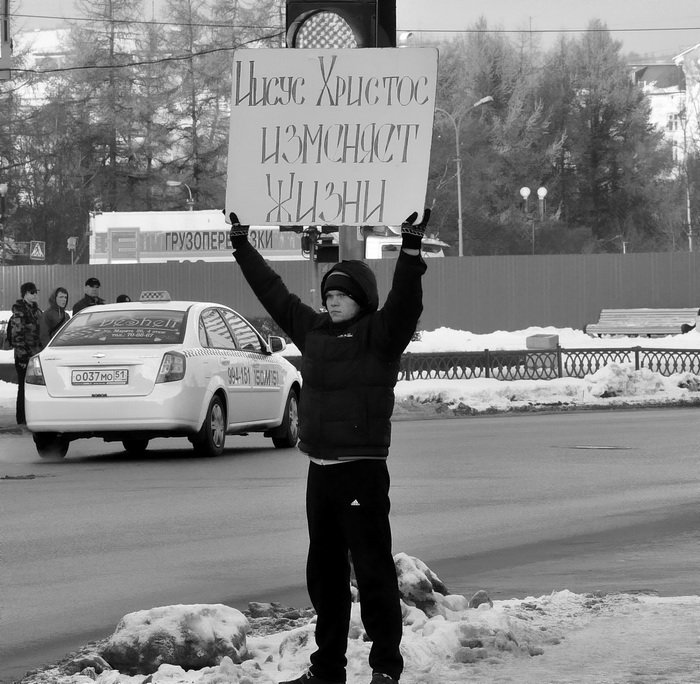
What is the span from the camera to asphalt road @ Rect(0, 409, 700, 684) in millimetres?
8094

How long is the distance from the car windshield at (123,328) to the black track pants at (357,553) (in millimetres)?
10106

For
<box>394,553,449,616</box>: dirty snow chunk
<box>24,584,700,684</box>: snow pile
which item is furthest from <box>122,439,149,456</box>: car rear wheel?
<box>24,584,700,684</box>: snow pile

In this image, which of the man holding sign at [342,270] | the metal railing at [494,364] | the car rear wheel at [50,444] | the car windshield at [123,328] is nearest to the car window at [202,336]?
the car windshield at [123,328]

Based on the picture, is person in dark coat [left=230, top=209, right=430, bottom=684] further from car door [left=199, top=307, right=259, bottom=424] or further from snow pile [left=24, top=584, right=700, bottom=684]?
car door [left=199, top=307, right=259, bottom=424]

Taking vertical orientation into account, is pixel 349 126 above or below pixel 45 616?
above

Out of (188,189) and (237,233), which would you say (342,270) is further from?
(188,189)

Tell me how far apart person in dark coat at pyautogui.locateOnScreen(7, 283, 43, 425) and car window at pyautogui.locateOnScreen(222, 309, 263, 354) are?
3.63 m

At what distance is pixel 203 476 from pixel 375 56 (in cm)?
810

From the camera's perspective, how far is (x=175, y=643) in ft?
19.5

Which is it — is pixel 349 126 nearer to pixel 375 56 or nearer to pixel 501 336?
pixel 375 56

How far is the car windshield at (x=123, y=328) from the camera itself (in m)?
15.6

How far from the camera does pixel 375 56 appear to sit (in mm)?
6387

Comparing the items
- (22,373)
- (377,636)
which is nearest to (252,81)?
(377,636)

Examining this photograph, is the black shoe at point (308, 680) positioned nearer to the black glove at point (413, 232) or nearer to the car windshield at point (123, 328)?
the black glove at point (413, 232)
